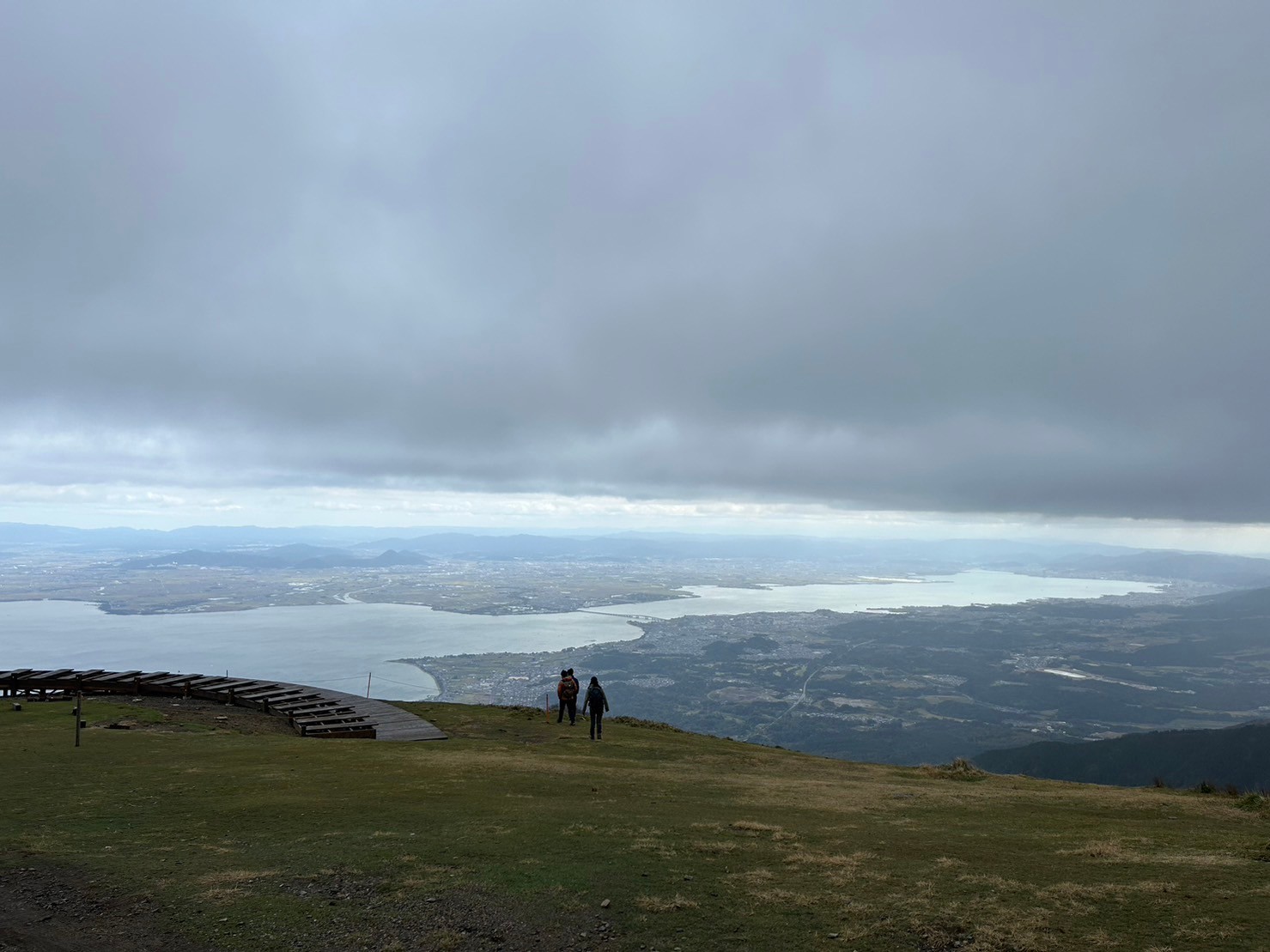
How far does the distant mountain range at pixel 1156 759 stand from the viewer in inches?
3127

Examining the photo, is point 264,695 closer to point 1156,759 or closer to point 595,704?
point 595,704

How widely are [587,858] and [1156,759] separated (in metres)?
107

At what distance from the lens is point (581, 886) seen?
8.38m

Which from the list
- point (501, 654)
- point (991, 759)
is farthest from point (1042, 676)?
point (501, 654)

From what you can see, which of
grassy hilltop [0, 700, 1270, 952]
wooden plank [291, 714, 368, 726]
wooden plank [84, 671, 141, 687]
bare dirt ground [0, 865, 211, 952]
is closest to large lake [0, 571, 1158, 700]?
wooden plank [84, 671, 141, 687]

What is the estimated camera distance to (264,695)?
88.1ft

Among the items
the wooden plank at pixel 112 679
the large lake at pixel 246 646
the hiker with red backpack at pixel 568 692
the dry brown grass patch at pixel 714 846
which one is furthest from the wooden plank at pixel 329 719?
the large lake at pixel 246 646

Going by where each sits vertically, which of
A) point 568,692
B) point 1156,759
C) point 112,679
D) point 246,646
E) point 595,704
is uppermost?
point 595,704

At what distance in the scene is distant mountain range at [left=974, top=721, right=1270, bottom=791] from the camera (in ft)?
261

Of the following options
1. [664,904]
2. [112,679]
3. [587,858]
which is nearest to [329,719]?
[112,679]

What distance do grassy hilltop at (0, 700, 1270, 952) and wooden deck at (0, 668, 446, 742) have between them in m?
6.06

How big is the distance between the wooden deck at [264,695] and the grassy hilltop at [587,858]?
6063 mm

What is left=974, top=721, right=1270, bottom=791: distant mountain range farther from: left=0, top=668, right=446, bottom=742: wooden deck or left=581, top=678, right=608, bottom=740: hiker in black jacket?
left=0, top=668, right=446, bottom=742: wooden deck

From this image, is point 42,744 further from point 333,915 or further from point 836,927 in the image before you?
point 836,927
